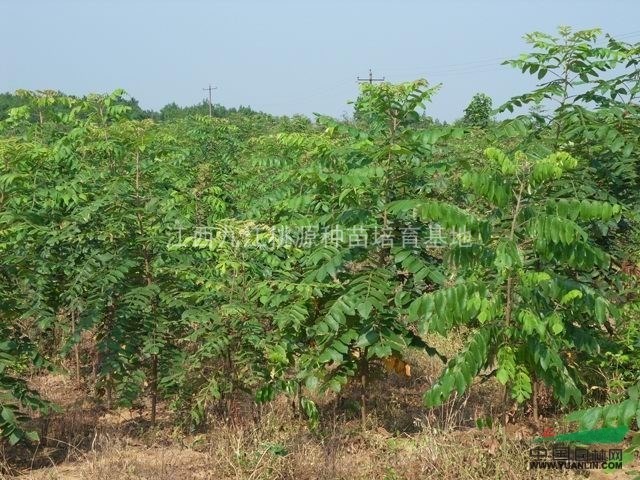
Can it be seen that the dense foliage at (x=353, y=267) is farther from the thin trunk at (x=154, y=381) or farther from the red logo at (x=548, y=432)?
the red logo at (x=548, y=432)

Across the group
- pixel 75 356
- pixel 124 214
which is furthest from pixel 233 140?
pixel 124 214

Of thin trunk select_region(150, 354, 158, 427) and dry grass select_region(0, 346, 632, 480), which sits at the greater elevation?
thin trunk select_region(150, 354, 158, 427)

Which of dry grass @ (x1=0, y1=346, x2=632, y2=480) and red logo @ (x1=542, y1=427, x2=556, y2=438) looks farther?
red logo @ (x1=542, y1=427, x2=556, y2=438)

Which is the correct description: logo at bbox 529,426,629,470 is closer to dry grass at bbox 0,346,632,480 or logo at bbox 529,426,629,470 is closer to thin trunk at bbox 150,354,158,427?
dry grass at bbox 0,346,632,480

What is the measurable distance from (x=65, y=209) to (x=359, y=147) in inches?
94.6

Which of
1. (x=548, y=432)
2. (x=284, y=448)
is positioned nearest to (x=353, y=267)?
(x=284, y=448)

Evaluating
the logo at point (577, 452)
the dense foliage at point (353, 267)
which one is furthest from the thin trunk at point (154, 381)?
the logo at point (577, 452)

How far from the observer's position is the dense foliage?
13.7 ft

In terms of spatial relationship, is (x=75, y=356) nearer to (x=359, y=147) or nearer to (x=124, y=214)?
(x=124, y=214)

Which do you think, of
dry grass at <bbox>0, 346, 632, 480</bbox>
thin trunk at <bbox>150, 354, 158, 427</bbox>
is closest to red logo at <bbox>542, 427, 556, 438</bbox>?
dry grass at <bbox>0, 346, 632, 480</bbox>

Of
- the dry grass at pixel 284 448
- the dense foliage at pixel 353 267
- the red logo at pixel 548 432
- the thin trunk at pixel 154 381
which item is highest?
the dense foliage at pixel 353 267

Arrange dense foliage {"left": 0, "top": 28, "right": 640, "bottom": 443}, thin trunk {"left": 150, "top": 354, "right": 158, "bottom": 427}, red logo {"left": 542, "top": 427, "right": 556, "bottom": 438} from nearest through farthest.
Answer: dense foliage {"left": 0, "top": 28, "right": 640, "bottom": 443} → red logo {"left": 542, "top": 427, "right": 556, "bottom": 438} → thin trunk {"left": 150, "top": 354, "right": 158, "bottom": 427}

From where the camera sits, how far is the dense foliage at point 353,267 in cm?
418

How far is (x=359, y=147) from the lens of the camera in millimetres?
4766
